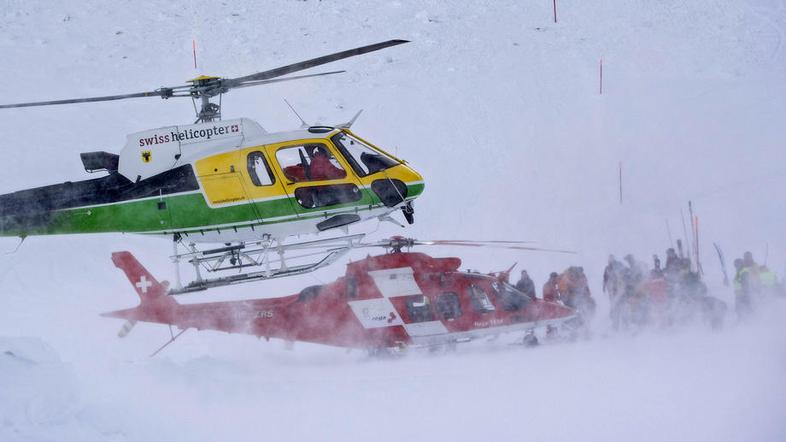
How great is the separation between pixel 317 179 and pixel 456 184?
846 cm

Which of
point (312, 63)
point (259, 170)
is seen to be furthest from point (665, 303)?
point (312, 63)

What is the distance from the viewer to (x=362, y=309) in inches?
530

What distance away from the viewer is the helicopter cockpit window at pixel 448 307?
13.6 meters

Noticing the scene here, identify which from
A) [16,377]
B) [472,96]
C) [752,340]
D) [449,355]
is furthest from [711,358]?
[472,96]

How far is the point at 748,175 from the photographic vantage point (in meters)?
21.8

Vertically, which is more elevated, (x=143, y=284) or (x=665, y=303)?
(x=143, y=284)

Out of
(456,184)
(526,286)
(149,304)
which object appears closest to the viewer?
(149,304)

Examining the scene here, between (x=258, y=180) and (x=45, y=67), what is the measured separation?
562 inches

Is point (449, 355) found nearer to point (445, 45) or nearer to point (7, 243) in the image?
point (7, 243)

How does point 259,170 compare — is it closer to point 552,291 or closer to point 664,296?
point 552,291

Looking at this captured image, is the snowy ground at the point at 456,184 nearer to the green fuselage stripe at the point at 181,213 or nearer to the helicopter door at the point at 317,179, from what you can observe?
the green fuselage stripe at the point at 181,213

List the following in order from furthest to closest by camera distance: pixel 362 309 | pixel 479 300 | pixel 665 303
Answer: pixel 665 303, pixel 479 300, pixel 362 309

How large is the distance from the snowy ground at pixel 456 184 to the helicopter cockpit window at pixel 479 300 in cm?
72

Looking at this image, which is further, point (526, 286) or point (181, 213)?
point (526, 286)
